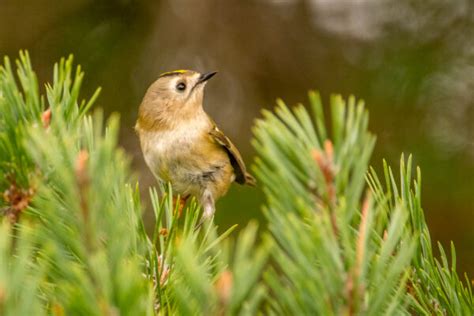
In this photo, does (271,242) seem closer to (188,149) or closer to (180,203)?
(180,203)

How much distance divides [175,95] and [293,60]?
0.49m

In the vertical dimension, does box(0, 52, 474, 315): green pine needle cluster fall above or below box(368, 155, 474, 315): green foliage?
above

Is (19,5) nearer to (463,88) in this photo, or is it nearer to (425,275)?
(463,88)

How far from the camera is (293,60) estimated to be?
308 cm

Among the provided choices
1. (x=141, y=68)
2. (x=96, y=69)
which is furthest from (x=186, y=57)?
(x=96, y=69)

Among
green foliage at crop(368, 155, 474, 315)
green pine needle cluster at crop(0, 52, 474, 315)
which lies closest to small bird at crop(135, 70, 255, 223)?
green foliage at crop(368, 155, 474, 315)

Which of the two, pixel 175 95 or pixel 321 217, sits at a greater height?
pixel 321 217

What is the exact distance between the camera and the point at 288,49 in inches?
123

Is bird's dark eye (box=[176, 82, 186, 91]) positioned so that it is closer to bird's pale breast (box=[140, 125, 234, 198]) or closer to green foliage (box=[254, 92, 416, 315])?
bird's pale breast (box=[140, 125, 234, 198])

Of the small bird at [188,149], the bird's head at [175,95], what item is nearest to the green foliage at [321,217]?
the small bird at [188,149]

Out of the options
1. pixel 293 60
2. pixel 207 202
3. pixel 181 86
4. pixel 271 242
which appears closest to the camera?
pixel 271 242

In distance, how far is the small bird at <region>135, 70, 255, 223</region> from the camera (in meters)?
2.60

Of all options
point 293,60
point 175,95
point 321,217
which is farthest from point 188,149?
point 321,217

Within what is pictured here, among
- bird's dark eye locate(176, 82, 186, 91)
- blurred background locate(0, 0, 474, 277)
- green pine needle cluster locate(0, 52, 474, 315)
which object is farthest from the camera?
bird's dark eye locate(176, 82, 186, 91)
